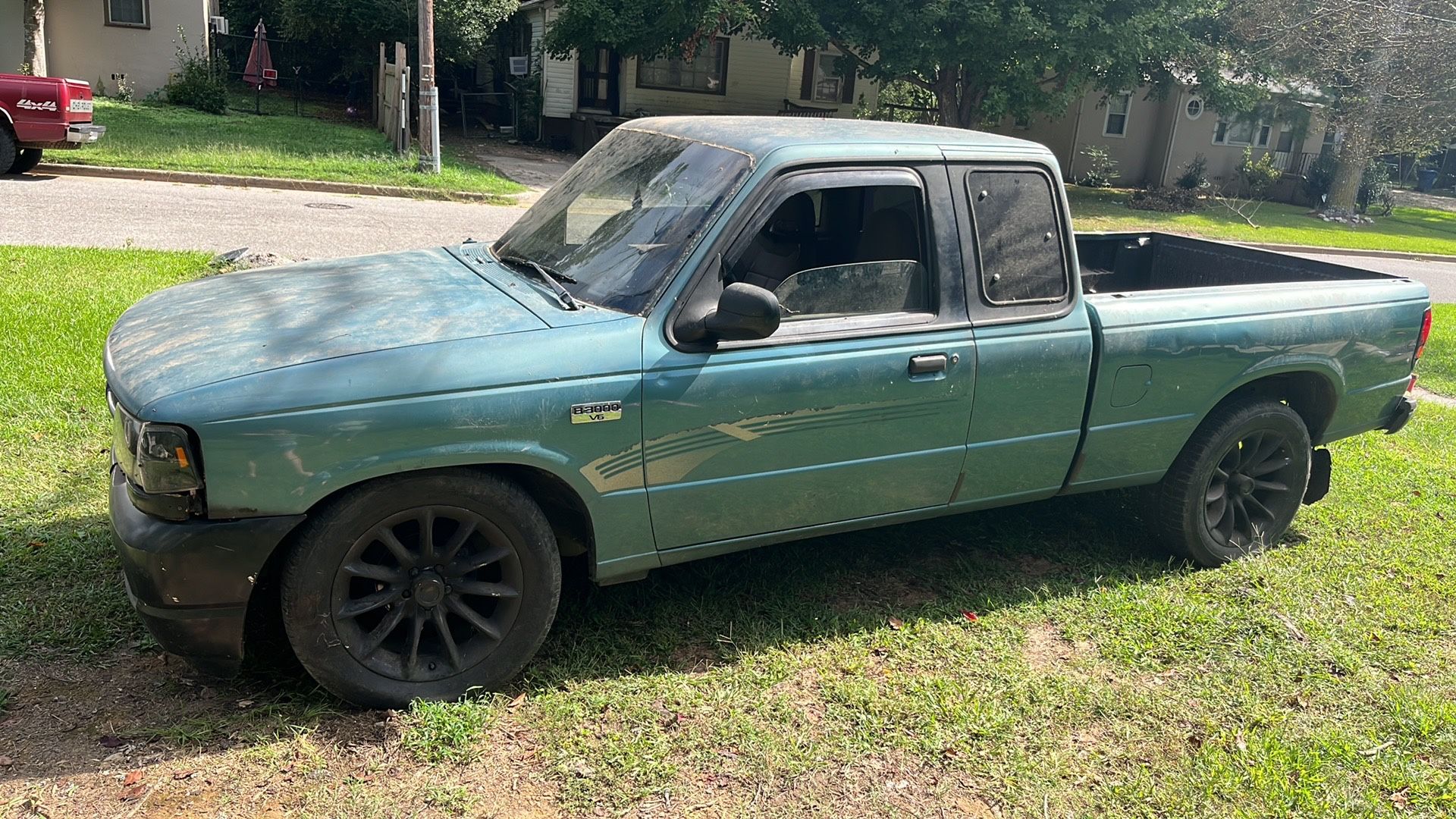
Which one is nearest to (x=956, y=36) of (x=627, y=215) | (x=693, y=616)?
(x=627, y=215)

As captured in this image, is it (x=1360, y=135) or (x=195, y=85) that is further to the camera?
(x=1360, y=135)

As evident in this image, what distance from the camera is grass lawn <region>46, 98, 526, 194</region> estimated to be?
15.3m

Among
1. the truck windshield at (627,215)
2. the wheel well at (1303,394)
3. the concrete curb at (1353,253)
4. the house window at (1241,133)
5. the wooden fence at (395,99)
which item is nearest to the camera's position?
the truck windshield at (627,215)

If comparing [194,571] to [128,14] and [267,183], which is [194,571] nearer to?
[267,183]

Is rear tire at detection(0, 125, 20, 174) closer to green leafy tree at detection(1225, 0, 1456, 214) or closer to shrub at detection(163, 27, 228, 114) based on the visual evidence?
shrub at detection(163, 27, 228, 114)

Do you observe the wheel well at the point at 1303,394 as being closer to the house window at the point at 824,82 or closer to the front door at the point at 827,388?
the front door at the point at 827,388

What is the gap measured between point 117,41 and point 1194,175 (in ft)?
88.6

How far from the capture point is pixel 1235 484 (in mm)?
4953

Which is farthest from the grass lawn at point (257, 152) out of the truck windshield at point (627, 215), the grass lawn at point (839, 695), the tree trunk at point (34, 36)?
the truck windshield at point (627, 215)

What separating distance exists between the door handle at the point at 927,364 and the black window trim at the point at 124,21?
25.6 metres

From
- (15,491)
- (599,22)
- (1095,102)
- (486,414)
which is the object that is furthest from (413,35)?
(486,414)

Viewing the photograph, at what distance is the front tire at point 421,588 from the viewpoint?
10.3ft

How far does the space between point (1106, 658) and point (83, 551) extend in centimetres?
405

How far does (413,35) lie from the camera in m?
25.5
